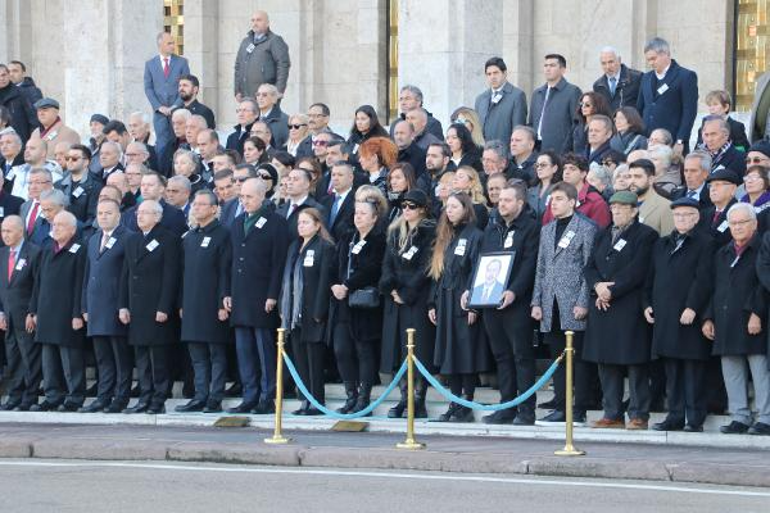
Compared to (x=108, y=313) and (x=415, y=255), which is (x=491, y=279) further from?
(x=108, y=313)

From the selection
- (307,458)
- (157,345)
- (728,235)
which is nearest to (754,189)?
(728,235)

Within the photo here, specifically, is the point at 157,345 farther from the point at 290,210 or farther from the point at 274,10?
the point at 274,10

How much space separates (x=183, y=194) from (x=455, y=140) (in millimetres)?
3297

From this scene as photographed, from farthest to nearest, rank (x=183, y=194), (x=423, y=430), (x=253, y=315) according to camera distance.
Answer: (x=183, y=194)
(x=253, y=315)
(x=423, y=430)

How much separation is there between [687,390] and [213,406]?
210 inches

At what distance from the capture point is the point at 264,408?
2127 centimetres

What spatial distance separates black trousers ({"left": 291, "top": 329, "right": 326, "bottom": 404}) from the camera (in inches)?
825

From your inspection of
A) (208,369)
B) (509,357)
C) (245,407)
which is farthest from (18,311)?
(509,357)

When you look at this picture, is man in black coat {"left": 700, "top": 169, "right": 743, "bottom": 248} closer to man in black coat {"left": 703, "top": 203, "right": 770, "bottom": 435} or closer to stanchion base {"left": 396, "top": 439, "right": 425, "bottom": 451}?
man in black coat {"left": 703, "top": 203, "right": 770, "bottom": 435}

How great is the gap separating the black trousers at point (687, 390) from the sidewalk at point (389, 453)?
589 millimetres

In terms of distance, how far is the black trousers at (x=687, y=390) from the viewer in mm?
18734

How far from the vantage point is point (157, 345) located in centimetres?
2203

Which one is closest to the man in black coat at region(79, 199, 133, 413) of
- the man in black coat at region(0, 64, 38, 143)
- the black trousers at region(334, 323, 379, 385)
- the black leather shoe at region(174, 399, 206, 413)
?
the black leather shoe at region(174, 399, 206, 413)

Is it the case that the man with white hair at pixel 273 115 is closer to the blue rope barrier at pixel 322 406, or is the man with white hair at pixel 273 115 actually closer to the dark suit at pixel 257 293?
the dark suit at pixel 257 293
